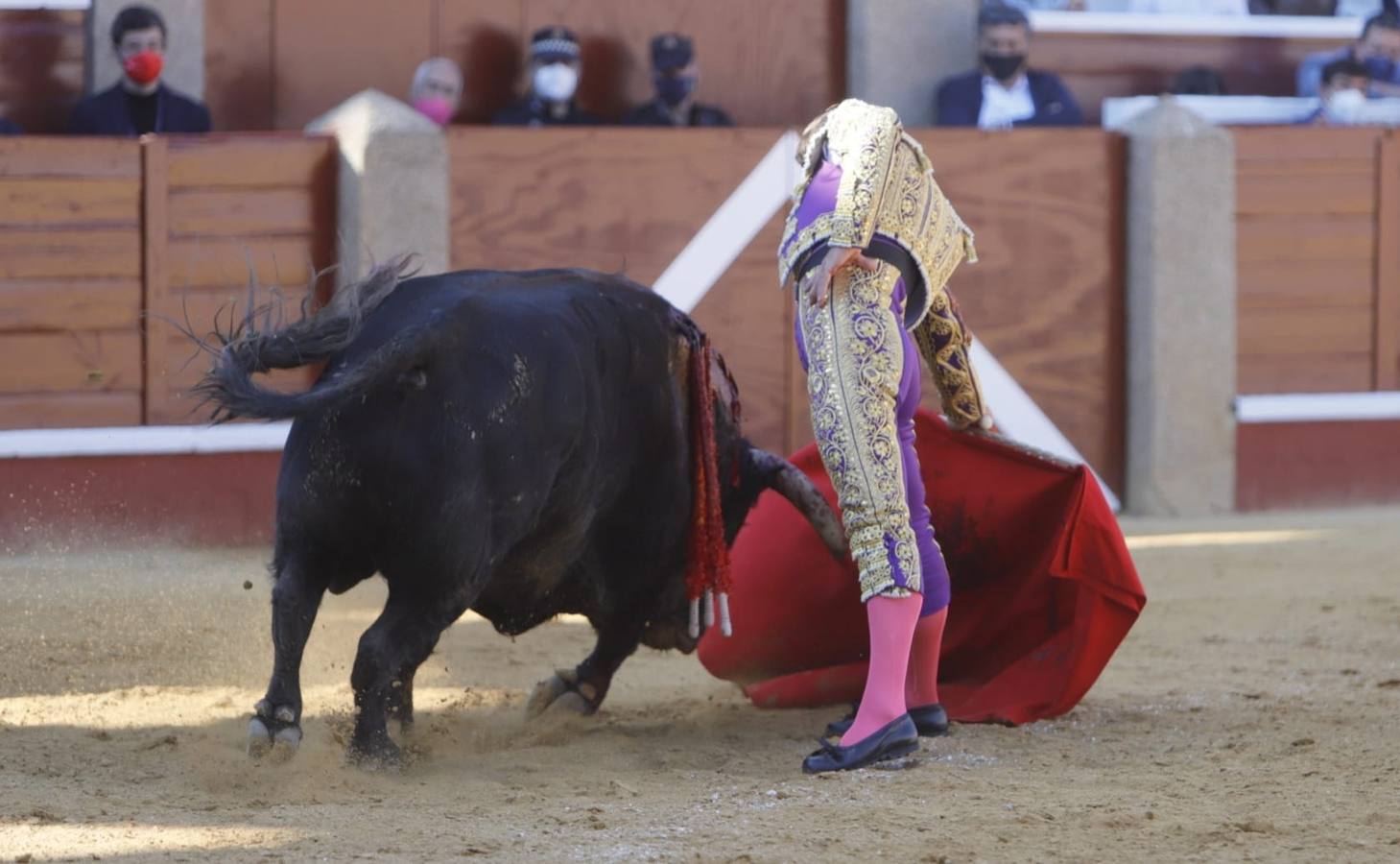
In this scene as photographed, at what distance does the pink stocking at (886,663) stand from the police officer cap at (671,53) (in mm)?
4307

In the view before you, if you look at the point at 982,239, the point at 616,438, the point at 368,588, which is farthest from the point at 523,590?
the point at 982,239

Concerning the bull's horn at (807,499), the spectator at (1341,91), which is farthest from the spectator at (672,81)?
the bull's horn at (807,499)

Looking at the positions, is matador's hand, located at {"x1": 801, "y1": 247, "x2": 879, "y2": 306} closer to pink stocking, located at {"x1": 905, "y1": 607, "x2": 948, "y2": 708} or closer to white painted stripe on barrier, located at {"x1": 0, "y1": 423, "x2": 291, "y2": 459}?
pink stocking, located at {"x1": 905, "y1": 607, "x2": 948, "y2": 708}

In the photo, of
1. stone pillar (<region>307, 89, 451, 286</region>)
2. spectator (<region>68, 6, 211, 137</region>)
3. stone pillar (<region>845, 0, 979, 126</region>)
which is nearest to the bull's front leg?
stone pillar (<region>307, 89, 451, 286</region>)

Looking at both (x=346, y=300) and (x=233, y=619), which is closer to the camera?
(x=346, y=300)

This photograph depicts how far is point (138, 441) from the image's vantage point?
20.1 ft

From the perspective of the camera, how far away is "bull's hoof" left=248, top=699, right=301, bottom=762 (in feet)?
10.5

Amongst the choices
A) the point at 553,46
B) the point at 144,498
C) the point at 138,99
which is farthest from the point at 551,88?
the point at 144,498

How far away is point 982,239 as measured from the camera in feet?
23.3

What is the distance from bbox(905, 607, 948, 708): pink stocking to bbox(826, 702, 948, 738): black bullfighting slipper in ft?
0.03

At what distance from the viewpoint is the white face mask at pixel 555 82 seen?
7.36 metres

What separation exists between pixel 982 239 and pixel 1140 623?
85.2 inches

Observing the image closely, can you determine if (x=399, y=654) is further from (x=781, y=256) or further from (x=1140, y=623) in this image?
(x=1140, y=623)

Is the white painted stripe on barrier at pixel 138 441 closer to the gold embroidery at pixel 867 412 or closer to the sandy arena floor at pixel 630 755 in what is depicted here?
the sandy arena floor at pixel 630 755
